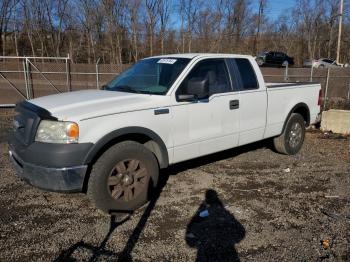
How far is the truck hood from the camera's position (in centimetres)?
417

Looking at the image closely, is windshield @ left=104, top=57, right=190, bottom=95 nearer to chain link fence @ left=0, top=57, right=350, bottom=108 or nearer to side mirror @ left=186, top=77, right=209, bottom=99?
side mirror @ left=186, top=77, right=209, bottom=99

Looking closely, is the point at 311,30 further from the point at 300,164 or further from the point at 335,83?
the point at 300,164

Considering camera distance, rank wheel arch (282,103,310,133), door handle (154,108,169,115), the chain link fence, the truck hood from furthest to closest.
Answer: the chain link fence, wheel arch (282,103,310,133), door handle (154,108,169,115), the truck hood

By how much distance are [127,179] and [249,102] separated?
246 cm

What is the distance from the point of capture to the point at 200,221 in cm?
443

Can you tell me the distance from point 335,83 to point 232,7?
88.8 ft

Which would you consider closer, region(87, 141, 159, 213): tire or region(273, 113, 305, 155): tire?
region(87, 141, 159, 213): tire

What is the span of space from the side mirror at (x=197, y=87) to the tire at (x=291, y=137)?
267 centimetres

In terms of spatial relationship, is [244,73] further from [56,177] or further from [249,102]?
[56,177]

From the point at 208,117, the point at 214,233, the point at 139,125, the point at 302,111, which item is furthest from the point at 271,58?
the point at 214,233

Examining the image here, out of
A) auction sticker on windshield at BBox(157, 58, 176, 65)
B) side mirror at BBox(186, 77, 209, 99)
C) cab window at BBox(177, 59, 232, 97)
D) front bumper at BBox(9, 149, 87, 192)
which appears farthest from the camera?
auction sticker on windshield at BBox(157, 58, 176, 65)

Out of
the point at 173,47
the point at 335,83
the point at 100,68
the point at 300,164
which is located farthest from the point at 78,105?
the point at 173,47

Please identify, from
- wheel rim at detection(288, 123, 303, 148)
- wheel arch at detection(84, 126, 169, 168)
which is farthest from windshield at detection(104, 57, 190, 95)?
wheel rim at detection(288, 123, 303, 148)

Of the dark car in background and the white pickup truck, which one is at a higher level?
the dark car in background
